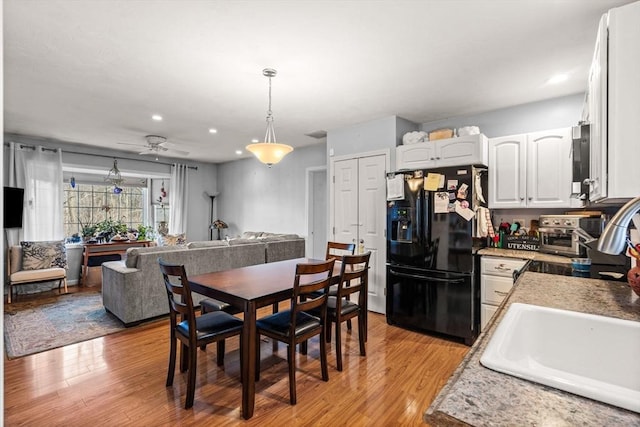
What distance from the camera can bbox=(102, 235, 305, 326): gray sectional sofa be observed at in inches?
136

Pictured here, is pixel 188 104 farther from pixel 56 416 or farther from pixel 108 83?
pixel 56 416

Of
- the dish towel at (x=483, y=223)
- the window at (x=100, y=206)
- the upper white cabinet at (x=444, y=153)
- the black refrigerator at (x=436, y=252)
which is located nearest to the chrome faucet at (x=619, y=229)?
the black refrigerator at (x=436, y=252)

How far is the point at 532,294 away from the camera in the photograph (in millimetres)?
1469

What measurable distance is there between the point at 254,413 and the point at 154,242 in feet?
18.0

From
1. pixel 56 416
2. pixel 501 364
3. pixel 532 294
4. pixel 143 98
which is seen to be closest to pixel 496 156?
pixel 532 294

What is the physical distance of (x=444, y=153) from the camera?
3.40 m

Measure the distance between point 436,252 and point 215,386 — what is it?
2366mm

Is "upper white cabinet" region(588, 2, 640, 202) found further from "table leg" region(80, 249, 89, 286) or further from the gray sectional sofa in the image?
"table leg" region(80, 249, 89, 286)

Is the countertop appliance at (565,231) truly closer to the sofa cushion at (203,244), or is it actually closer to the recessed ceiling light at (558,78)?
the recessed ceiling light at (558,78)

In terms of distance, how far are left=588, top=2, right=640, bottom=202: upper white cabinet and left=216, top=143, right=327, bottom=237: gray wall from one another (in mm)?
4512

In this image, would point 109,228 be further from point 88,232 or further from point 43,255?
point 43,255

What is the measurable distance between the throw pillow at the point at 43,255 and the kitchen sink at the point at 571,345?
19.9ft

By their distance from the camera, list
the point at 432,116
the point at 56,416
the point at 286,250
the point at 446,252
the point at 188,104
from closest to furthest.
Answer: the point at 56,416, the point at 446,252, the point at 188,104, the point at 432,116, the point at 286,250

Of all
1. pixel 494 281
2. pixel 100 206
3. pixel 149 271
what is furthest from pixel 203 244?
pixel 100 206
